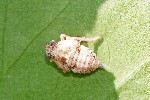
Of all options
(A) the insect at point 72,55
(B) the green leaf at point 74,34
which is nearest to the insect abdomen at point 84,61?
(A) the insect at point 72,55

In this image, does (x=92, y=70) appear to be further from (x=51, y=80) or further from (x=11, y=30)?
(x=11, y=30)

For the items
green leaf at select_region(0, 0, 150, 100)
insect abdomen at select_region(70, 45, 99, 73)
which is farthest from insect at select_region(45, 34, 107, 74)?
green leaf at select_region(0, 0, 150, 100)

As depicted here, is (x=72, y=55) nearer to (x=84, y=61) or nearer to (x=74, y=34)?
(x=84, y=61)

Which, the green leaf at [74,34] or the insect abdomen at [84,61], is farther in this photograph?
the green leaf at [74,34]

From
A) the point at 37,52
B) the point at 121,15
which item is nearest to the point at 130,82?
the point at 121,15

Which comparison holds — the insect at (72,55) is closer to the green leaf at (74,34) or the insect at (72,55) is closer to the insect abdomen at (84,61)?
the insect abdomen at (84,61)

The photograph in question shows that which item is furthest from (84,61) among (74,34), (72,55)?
(74,34)
